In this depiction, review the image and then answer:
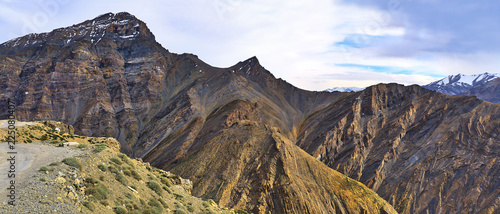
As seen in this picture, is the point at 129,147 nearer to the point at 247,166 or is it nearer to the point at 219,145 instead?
the point at 219,145

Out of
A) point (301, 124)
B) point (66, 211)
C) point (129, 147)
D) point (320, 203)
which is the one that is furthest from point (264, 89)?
point (66, 211)

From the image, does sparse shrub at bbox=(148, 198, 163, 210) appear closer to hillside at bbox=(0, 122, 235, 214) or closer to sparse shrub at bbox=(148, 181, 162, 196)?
hillside at bbox=(0, 122, 235, 214)

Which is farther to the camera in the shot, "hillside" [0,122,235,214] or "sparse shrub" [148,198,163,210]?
"sparse shrub" [148,198,163,210]

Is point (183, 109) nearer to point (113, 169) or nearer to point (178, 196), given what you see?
point (178, 196)

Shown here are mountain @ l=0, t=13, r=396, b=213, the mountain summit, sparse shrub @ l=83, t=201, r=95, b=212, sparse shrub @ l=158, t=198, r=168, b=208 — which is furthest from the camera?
the mountain summit

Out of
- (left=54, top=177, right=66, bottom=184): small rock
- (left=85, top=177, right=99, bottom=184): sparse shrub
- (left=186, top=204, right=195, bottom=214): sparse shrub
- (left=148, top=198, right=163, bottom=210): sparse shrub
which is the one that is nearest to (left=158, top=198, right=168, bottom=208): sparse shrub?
(left=148, top=198, right=163, bottom=210): sparse shrub

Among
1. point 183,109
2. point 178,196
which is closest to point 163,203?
point 178,196
